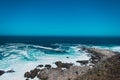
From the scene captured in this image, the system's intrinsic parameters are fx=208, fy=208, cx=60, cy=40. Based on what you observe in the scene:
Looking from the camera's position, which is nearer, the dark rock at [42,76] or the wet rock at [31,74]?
the dark rock at [42,76]

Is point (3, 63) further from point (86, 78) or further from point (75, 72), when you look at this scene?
point (86, 78)

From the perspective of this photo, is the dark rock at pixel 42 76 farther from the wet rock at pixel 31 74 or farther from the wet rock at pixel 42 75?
the wet rock at pixel 31 74

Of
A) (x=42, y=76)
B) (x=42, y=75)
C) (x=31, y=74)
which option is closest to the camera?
(x=42, y=76)

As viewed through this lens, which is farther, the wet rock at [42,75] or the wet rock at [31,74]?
the wet rock at [31,74]

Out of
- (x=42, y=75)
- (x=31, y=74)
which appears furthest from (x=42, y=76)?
(x=31, y=74)

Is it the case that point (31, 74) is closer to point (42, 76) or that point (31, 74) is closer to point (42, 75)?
point (42, 75)

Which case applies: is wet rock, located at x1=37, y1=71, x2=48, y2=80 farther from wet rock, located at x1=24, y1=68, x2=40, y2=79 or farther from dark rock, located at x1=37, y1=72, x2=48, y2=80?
wet rock, located at x1=24, y1=68, x2=40, y2=79

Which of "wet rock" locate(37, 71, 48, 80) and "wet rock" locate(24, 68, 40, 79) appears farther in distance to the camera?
"wet rock" locate(24, 68, 40, 79)

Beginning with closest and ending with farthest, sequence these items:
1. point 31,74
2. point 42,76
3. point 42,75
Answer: point 42,76 < point 42,75 < point 31,74

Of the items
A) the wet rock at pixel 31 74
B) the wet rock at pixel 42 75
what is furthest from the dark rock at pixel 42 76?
the wet rock at pixel 31 74

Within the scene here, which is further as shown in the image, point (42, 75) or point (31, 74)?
point (31, 74)

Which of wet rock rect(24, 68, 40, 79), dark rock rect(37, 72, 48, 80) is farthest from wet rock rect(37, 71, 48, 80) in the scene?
wet rock rect(24, 68, 40, 79)

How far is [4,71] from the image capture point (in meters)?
40.2

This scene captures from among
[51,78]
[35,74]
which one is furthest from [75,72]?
[35,74]
